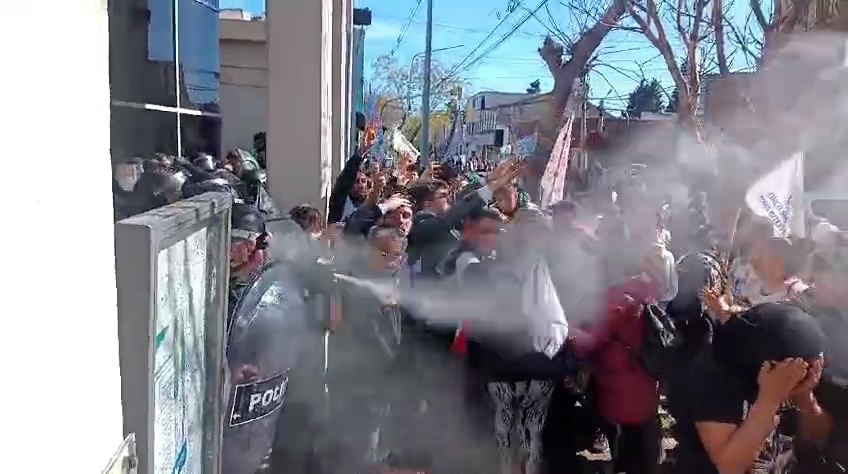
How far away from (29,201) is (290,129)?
539 cm

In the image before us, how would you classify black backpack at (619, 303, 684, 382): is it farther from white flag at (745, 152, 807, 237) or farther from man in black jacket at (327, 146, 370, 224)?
man in black jacket at (327, 146, 370, 224)

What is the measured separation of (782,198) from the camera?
15.6 feet

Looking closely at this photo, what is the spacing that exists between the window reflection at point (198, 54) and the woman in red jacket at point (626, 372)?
5516 millimetres

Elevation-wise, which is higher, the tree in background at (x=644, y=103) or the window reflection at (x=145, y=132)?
the tree in background at (x=644, y=103)

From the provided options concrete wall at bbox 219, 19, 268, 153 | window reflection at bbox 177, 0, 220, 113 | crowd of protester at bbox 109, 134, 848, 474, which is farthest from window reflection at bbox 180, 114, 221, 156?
concrete wall at bbox 219, 19, 268, 153

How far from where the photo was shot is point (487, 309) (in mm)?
3752

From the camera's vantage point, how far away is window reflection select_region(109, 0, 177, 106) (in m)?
5.82

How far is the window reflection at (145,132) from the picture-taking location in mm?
5613

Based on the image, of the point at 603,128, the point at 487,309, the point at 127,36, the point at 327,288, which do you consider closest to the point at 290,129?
the point at 127,36

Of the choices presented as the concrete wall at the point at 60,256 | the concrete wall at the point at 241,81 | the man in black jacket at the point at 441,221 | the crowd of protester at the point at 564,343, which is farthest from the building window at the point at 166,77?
the concrete wall at the point at 241,81

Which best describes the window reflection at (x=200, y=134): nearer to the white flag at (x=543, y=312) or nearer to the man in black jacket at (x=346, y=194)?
the man in black jacket at (x=346, y=194)

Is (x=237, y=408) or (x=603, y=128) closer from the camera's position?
(x=237, y=408)

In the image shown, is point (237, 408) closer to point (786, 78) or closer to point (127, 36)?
point (127, 36)

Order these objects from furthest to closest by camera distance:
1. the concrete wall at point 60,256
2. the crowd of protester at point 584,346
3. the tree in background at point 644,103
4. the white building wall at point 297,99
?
the tree in background at point 644,103 → the white building wall at point 297,99 → the crowd of protester at point 584,346 → the concrete wall at point 60,256
